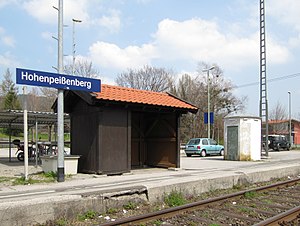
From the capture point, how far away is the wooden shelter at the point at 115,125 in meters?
13.6

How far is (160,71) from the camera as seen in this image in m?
54.9

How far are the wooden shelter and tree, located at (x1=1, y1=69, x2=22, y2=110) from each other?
3750cm

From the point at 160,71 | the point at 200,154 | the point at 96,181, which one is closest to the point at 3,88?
the point at 160,71

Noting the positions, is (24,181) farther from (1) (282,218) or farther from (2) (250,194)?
(1) (282,218)

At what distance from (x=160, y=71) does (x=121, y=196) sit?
4721 cm

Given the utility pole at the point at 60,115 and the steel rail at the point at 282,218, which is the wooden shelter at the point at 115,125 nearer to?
the utility pole at the point at 60,115

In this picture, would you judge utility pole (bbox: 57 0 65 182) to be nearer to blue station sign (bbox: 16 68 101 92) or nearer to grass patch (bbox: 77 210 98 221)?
blue station sign (bbox: 16 68 101 92)

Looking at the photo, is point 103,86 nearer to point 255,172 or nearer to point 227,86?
point 255,172

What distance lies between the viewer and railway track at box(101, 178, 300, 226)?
23.1ft

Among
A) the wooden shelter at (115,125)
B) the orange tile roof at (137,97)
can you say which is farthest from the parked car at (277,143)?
the wooden shelter at (115,125)

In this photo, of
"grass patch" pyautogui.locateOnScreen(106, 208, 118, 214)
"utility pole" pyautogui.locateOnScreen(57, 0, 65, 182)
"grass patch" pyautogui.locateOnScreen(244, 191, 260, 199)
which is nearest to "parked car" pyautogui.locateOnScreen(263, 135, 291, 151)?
"grass patch" pyautogui.locateOnScreen(244, 191, 260, 199)

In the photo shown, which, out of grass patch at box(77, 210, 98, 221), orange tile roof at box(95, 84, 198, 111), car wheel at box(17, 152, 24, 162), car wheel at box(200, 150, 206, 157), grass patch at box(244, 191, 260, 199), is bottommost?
car wheel at box(200, 150, 206, 157)

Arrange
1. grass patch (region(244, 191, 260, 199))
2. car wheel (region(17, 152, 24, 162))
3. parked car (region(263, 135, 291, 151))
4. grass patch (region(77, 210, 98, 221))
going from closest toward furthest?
grass patch (region(77, 210, 98, 221)) → grass patch (region(244, 191, 260, 199)) → car wheel (region(17, 152, 24, 162)) → parked car (region(263, 135, 291, 151))

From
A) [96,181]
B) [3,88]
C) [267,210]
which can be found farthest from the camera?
[3,88]
